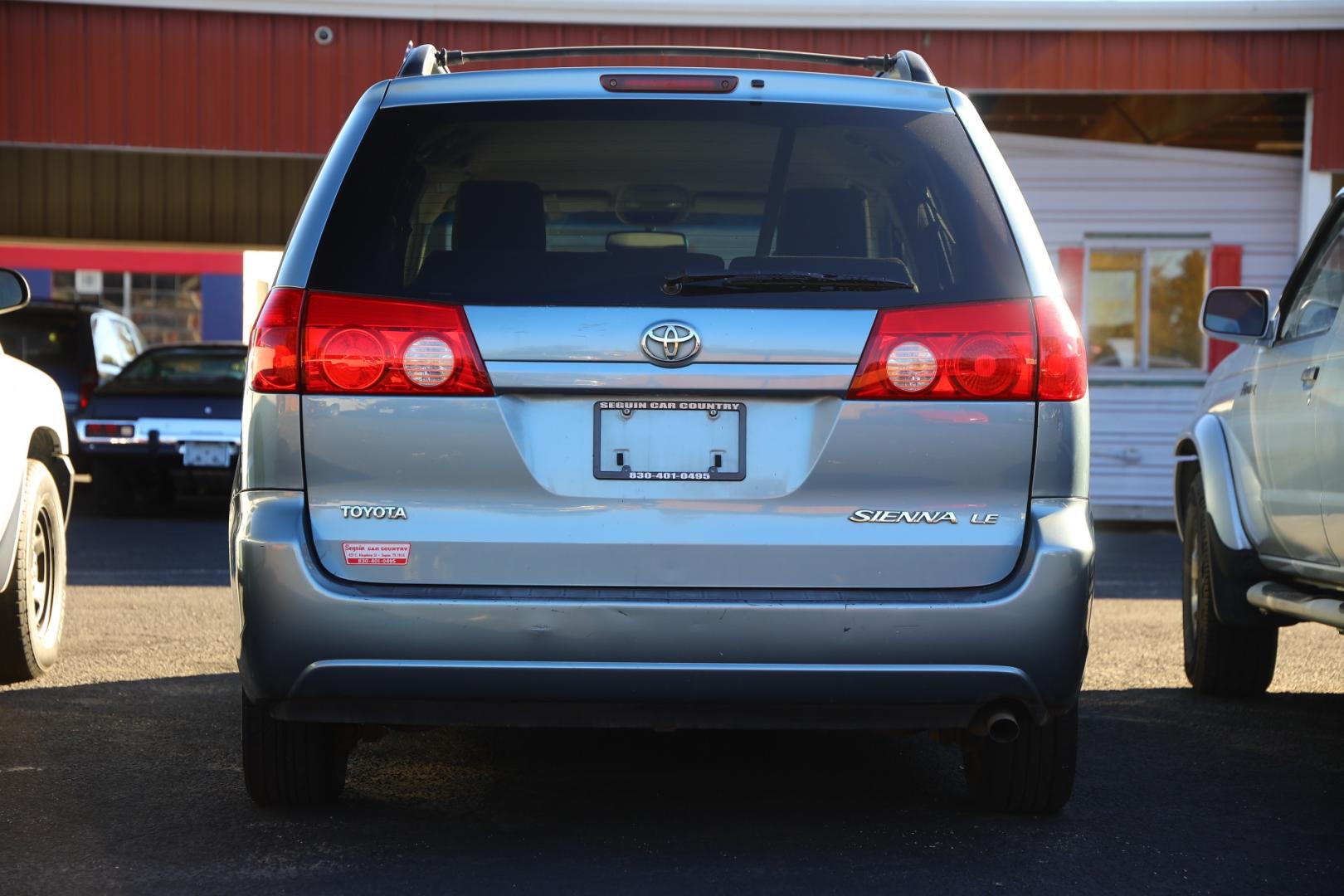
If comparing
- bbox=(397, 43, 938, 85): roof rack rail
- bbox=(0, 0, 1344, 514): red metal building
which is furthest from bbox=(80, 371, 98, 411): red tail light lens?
bbox=(397, 43, 938, 85): roof rack rail

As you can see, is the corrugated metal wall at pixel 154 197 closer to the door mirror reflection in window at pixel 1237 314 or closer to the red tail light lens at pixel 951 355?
the door mirror reflection in window at pixel 1237 314

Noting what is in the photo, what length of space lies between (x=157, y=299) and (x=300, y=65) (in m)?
28.4

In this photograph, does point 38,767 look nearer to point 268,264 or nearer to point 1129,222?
point 1129,222

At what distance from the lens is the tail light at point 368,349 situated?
3.66 m

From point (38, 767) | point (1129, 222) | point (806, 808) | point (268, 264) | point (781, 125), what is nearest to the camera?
point (781, 125)

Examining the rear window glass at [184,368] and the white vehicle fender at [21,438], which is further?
the rear window glass at [184,368]

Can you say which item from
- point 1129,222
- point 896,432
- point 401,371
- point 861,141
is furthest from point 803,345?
point 1129,222

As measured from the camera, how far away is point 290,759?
13.8 ft

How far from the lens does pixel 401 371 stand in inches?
145

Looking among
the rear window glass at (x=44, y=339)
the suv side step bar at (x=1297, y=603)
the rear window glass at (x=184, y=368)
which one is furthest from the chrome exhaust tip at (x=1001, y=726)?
the rear window glass at (x=44, y=339)

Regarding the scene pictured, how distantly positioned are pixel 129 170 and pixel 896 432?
25.3 meters

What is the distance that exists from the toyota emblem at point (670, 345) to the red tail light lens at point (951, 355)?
34 cm

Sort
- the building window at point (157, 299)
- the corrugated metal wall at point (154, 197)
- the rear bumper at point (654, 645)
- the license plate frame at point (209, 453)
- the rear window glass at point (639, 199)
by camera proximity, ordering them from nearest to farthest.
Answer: the rear bumper at point (654, 645)
the rear window glass at point (639, 199)
the license plate frame at point (209, 453)
the corrugated metal wall at point (154, 197)
the building window at point (157, 299)

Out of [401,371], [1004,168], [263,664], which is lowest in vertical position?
[263,664]
